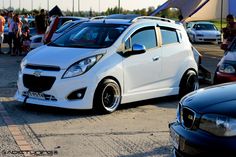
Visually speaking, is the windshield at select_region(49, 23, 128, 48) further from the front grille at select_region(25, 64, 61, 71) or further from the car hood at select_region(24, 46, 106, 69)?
the front grille at select_region(25, 64, 61, 71)

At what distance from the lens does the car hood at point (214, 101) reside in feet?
14.3

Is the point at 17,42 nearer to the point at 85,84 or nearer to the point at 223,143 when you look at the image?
the point at 85,84

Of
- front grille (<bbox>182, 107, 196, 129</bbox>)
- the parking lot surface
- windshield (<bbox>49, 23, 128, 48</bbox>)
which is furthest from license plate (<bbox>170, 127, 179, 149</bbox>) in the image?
windshield (<bbox>49, 23, 128, 48</bbox>)

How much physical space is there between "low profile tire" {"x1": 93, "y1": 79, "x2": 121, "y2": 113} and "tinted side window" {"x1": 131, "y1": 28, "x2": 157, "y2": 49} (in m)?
1.05

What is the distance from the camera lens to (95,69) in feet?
28.1

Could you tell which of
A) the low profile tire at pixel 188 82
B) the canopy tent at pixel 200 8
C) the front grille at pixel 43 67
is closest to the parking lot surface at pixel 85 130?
the low profile tire at pixel 188 82

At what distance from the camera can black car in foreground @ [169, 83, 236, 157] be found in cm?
418

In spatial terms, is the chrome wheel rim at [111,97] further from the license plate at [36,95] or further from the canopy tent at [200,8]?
the canopy tent at [200,8]

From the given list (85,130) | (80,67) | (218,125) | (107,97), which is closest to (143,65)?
(107,97)

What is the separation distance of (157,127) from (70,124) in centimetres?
135

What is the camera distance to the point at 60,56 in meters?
8.70

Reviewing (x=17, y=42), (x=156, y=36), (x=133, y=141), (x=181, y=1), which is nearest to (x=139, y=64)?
(x=156, y=36)

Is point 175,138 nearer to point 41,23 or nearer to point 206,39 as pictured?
point 41,23

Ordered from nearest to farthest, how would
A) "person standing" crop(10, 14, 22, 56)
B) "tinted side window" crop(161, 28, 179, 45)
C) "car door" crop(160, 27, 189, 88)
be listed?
"car door" crop(160, 27, 189, 88), "tinted side window" crop(161, 28, 179, 45), "person standing" crop(10, 14, 22, 56)
